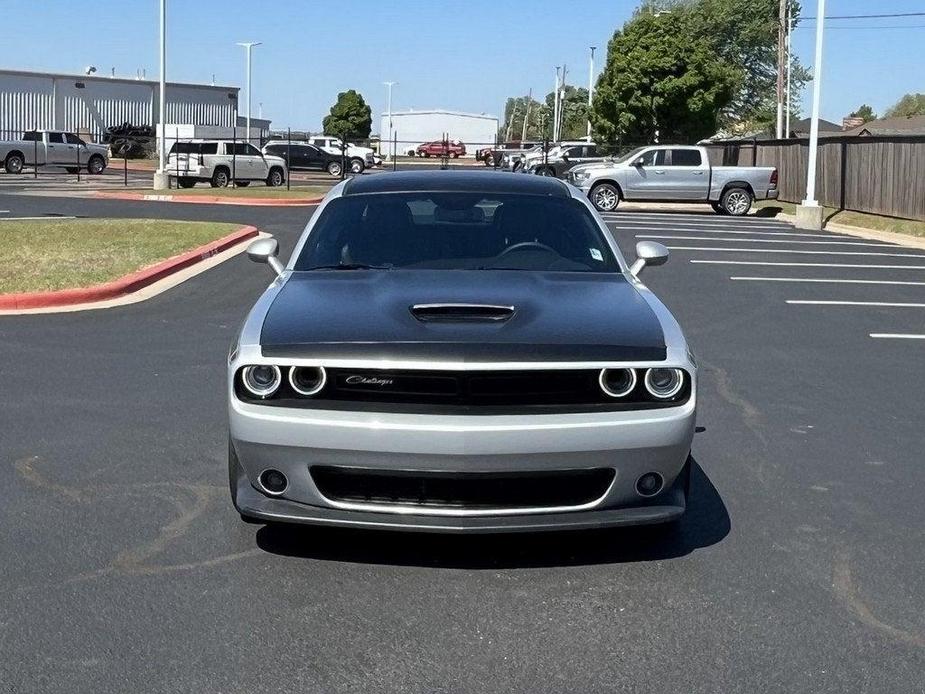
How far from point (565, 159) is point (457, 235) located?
36254 millimetres

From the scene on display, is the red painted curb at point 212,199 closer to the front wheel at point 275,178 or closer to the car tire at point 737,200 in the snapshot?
the front wheel at point 275,178

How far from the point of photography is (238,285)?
13.7m

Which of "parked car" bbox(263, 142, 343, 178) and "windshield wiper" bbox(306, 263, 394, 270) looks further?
"parked car" bbox(263, 142, 343, 178)

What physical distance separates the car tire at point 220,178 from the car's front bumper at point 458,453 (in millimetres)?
34707

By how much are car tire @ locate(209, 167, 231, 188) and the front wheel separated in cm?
169

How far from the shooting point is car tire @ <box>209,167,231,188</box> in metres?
38.3

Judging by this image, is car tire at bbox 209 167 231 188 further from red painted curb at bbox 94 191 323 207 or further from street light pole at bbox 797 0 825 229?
street light pole at bbox 797 0 825 229

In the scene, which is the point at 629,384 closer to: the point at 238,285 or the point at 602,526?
the point at 602,526

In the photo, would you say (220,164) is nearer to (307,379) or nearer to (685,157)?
(685,157)

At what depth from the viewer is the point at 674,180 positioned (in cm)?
3072

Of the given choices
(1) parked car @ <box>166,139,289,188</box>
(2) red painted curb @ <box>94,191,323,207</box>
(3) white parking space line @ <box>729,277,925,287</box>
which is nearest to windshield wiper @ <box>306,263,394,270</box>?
(3) white parking space line @ <box>729,277,925,287</box>

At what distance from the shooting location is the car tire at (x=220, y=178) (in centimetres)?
3828

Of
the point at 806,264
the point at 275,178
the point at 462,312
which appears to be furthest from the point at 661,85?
the point at 462,312

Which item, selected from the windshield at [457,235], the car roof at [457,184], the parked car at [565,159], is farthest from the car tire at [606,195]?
the windshield at [457,235]
